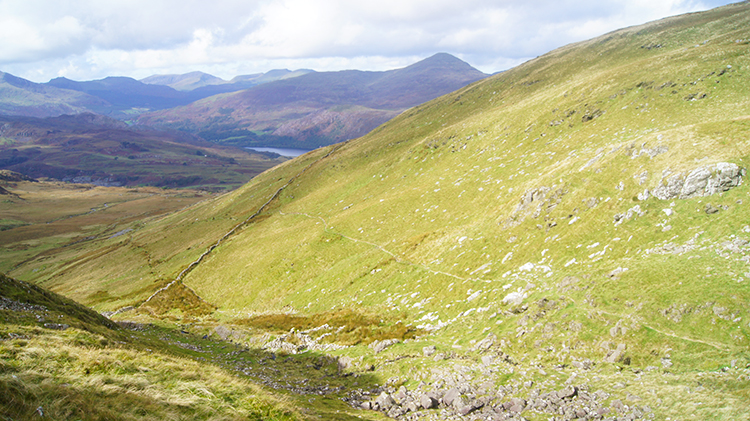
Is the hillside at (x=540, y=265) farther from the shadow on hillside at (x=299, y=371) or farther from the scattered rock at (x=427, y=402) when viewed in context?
the shadow on hillside at (x=299, y=371)

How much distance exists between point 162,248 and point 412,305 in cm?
8039

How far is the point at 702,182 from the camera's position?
24531 mm

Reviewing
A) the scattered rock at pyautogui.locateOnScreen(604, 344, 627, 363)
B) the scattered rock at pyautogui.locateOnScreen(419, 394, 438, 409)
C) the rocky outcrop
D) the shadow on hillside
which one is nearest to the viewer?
the rocky outcrop

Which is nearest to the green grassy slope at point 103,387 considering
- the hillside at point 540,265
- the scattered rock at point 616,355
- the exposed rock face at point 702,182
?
the hillside at point 540,265

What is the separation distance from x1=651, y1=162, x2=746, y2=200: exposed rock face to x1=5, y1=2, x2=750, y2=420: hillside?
4.2 inches

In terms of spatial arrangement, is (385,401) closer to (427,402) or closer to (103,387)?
(427,402)

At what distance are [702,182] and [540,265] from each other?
12283mm

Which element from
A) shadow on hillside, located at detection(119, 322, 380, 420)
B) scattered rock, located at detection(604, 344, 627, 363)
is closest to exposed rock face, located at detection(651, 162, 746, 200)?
scattered rock, located at detection(604, 344, 627, 363)

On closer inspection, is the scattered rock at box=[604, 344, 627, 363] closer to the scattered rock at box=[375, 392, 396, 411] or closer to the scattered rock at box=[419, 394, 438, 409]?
the scattered rock at box=[419, 394, 438, 409]

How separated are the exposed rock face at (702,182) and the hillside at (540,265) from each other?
11 cm

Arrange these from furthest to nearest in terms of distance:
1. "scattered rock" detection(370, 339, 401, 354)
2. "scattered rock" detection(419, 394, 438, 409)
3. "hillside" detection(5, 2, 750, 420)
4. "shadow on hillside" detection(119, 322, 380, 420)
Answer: "scattered rock" detection(370, 339, 401, 354) < "shadow on hillside" detection(119, 322, 380, 420) < "scattered rock" detection(419, 394, 438, 409) < "hillside" detection(5, 2, 750, 420)

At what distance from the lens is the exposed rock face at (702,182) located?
2348 cm

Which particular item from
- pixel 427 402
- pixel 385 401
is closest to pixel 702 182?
pixel 427 402

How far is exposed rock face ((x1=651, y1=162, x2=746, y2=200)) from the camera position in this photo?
23.5 meters
